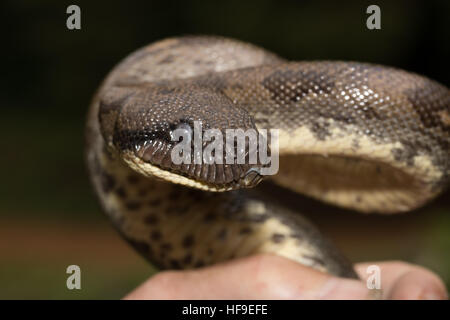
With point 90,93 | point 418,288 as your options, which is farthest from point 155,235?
point 90,93

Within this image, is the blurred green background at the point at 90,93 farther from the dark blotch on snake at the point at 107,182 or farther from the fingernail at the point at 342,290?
the dark blotch on snake at the point at 107,182

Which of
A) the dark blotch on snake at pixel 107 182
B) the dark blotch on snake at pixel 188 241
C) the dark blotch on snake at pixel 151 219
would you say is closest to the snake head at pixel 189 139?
the dark blotch on snake at pixel 107 182

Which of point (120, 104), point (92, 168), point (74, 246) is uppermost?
point (120, 104)

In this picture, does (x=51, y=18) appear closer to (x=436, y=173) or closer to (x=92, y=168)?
(x=92, y=168)

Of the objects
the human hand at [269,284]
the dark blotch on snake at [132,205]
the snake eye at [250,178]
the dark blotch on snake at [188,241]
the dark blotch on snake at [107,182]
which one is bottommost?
the human hand at [269,284]

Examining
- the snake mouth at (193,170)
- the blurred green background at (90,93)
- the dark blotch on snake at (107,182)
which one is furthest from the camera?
the blurred green background at (90,93)

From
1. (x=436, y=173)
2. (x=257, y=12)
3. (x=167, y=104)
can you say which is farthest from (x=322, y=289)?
(x=257, y=12)
